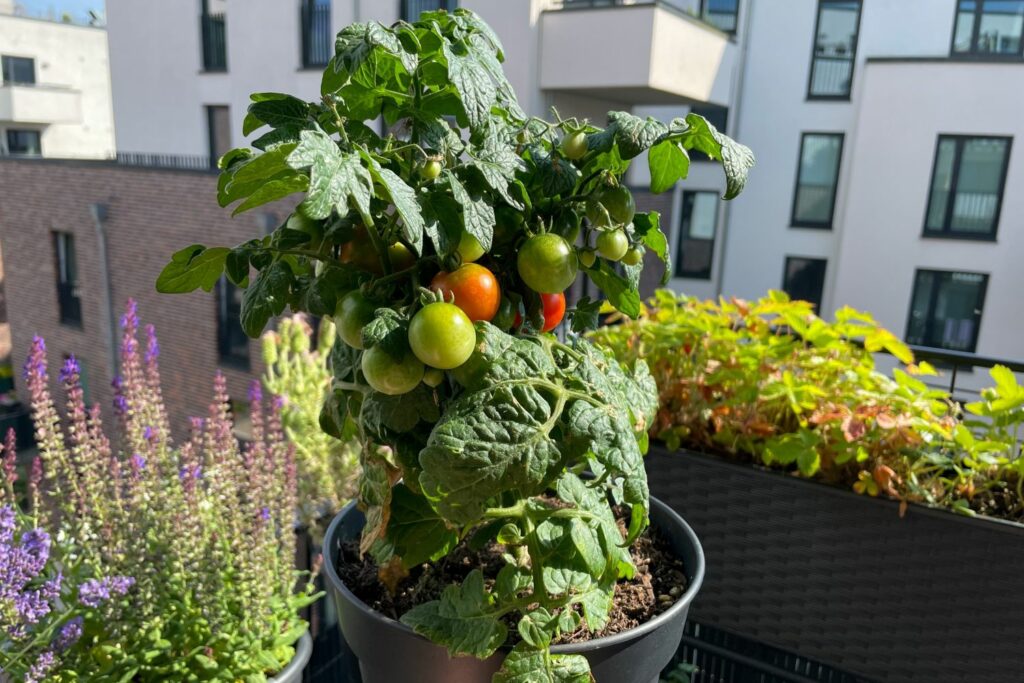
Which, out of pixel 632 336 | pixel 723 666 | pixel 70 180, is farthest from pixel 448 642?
pixel 70 180

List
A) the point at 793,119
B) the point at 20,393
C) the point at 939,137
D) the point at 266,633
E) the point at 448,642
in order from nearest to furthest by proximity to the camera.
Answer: the point at 448,642 → the point at 266,633 → the point at 939,137 → the point at 793,119 → the point at 20,393

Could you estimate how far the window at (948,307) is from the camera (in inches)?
348

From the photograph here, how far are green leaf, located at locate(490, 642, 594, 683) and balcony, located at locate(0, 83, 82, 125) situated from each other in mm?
18657

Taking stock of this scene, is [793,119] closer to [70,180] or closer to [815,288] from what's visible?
[815,288]

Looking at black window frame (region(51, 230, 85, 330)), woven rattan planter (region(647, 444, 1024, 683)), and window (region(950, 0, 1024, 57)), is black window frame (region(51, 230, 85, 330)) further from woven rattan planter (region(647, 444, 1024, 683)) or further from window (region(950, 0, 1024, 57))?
window (region(950, 0, 1024, 57))

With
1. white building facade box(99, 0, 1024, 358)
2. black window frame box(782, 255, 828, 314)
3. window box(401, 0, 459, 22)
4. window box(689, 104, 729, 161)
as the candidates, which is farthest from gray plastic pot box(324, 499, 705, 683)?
black window frame box(782, 255, 828, 314)

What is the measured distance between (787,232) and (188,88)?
8.69 m

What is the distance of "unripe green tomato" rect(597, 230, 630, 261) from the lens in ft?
2.48

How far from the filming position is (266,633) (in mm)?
1242

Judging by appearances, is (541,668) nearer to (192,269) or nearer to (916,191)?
(192,269)

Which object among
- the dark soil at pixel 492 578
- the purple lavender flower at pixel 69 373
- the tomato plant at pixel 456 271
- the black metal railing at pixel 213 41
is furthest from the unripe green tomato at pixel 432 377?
the black metal railing at pixel 213 41

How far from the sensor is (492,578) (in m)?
0.97

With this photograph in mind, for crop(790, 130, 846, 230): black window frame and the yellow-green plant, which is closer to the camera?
the yellow-green plant

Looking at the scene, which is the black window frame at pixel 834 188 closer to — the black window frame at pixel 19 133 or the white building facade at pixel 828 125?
the white building facade at pixel 828 125
